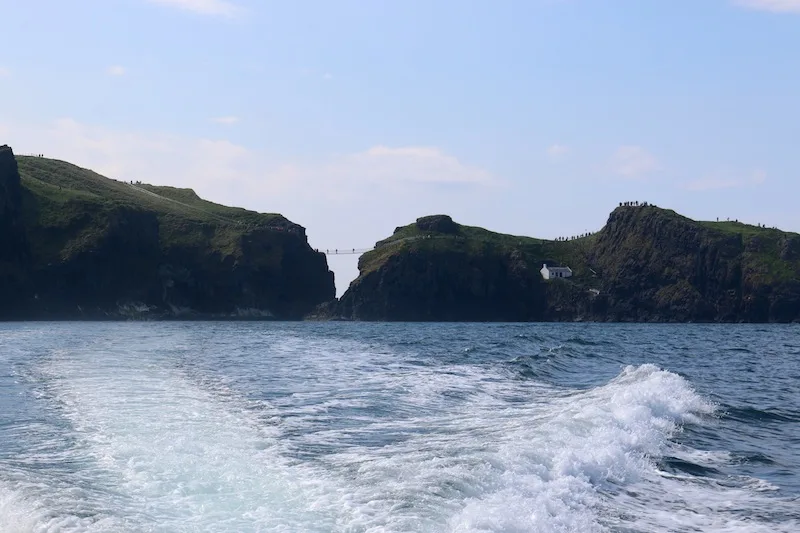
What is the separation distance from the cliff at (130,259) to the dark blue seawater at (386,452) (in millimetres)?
112206

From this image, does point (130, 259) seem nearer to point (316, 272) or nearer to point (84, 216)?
point (84, 216)

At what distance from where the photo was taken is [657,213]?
196625mm

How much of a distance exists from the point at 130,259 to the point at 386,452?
147491 mm

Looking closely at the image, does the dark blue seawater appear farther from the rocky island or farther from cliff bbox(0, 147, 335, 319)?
the rocky island

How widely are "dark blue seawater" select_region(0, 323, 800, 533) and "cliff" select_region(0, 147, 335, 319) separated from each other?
112206 millimetres

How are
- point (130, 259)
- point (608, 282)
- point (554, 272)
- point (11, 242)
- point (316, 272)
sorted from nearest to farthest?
point (11, 242), point (130, 259), point (316, 272), point (608, 282), point (554, 272)

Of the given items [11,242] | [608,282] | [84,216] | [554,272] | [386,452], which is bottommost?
[386,452]

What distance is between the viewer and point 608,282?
19438 centimetres

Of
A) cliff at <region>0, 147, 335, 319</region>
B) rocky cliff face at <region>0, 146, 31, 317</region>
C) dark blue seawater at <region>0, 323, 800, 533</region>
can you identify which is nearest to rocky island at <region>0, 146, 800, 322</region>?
cliff at <region>0, 147, 335, 319</region>

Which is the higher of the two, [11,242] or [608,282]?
[608,282]

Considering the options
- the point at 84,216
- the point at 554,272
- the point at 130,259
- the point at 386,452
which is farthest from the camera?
the point at 554,272

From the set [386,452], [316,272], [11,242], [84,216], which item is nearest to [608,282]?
[316,272]

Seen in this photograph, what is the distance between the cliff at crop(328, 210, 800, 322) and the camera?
17925 centimetres

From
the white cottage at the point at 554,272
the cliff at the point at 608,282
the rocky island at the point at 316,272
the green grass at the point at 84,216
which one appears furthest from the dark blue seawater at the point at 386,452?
the white cottage at the point at 554,272
